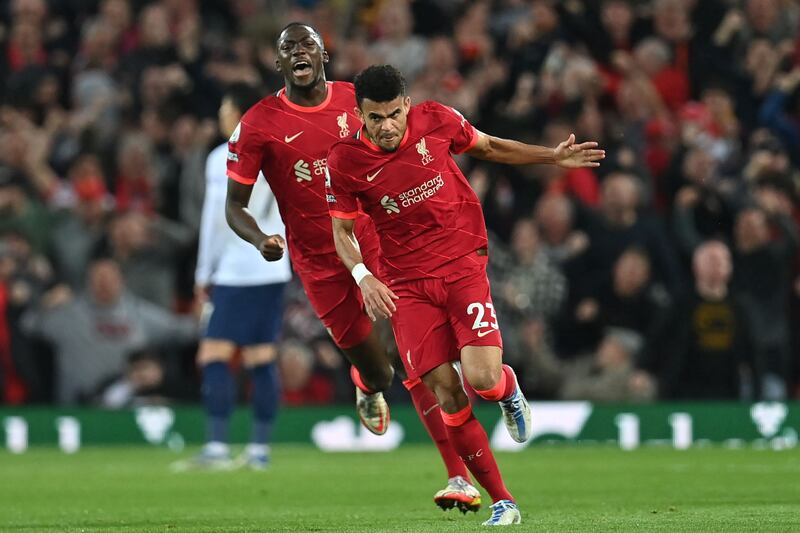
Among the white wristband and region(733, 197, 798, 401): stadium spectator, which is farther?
region(733, 197, 798, 401): stadium spectator

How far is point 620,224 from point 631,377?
1.52 metres

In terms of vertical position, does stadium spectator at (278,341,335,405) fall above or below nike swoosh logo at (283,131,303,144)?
below

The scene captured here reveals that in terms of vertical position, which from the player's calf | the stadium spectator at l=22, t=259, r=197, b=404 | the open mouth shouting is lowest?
the stadium spectator at l=22, t=259, r=197, b=404

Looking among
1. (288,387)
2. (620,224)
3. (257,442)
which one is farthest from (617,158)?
(257,442)

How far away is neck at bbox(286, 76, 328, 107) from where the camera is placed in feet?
31.4

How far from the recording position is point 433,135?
27.5 feet

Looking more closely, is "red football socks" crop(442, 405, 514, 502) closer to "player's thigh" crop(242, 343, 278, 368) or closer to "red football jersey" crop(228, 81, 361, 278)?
"red football jersey" crop(228, 81, 361, 278)

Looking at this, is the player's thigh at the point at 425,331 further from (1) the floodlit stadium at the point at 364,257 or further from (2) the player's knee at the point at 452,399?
(1) the floodlit stadium at the point at 364,257

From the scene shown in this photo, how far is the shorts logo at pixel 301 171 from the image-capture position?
9.56 m

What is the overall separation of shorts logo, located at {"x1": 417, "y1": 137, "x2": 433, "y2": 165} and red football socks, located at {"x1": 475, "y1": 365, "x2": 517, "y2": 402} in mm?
1135

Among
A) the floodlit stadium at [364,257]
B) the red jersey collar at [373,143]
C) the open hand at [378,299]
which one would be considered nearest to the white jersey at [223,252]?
the floodlit stadium at [364,257]

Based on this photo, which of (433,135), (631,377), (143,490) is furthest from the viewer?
(631,377)

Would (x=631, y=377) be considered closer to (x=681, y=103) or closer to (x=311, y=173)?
(x=681, y=103)

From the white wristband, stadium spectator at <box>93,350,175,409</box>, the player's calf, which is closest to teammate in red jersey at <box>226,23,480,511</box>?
the player's calf
